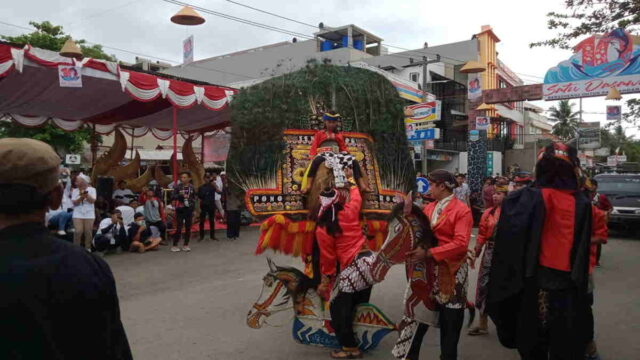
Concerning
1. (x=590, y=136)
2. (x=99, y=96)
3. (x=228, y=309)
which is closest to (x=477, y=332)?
(x=228, y=309)

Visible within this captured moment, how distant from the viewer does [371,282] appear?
160 inches

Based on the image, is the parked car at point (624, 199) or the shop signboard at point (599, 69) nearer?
the shop signboard at point (599, 69)

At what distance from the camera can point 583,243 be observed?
296cm

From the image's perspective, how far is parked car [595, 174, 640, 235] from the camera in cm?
1184

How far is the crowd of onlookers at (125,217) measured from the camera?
348 inches

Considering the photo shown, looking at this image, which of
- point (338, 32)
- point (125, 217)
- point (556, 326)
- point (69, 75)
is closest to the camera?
point (556, 326)

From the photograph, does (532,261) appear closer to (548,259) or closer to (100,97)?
(548,259)

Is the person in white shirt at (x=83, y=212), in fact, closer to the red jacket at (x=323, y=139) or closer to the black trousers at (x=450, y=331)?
the red jacket at (x=323, y=139)

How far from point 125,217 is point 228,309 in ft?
16.9

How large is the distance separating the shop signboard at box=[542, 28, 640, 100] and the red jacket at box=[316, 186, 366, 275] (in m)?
6.72

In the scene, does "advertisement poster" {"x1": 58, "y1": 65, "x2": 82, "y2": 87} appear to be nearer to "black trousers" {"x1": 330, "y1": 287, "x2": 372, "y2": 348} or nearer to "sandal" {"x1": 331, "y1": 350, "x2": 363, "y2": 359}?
"black trousers" {"x1": 330, "y1": 287, "x2": 372, "y2": 348}

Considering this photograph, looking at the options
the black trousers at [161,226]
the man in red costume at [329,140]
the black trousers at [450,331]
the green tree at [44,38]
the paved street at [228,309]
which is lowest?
the paved street at [228,309]

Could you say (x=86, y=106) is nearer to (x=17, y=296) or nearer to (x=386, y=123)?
(x=386, y=123)

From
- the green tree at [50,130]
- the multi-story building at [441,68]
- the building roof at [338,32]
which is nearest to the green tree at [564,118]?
the multi-story building at [441,68]
